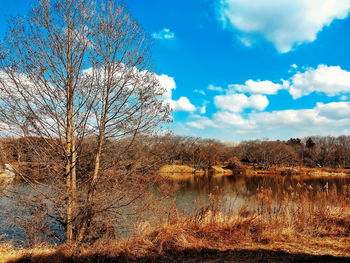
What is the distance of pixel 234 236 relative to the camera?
5.73 m

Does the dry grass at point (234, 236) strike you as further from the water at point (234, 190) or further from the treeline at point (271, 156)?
the treeline at point (271, 156)

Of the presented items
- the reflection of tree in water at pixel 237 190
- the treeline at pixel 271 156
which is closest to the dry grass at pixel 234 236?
the reflection of tree in water at pixel 237 190

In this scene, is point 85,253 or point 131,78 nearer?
point 85,253

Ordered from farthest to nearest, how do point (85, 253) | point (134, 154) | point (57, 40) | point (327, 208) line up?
point (327, 208)
point (134, 154)
point (57, 40)
point (85, 253)

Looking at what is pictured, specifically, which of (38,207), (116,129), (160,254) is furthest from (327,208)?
(38,207)

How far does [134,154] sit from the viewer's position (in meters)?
6.79

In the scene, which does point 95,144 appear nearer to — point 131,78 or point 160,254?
point 131,78

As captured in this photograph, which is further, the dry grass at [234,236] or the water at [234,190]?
the water at [234,190]

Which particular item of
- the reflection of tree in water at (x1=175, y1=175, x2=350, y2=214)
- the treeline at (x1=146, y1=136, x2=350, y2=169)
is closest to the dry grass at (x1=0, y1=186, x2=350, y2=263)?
the reflection of tree in water at (x1=175, y1=175, x2=350, y2=214)

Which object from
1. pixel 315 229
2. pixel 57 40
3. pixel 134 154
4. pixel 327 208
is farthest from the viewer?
pixel 327 208

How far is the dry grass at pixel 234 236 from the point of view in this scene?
4.86 m

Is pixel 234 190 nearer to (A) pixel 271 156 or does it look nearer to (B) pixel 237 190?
(B) pixel 237 190

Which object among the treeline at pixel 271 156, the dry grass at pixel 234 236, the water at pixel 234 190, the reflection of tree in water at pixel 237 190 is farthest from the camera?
the treeline at pixel 271 156

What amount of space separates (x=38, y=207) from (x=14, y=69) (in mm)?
3284
